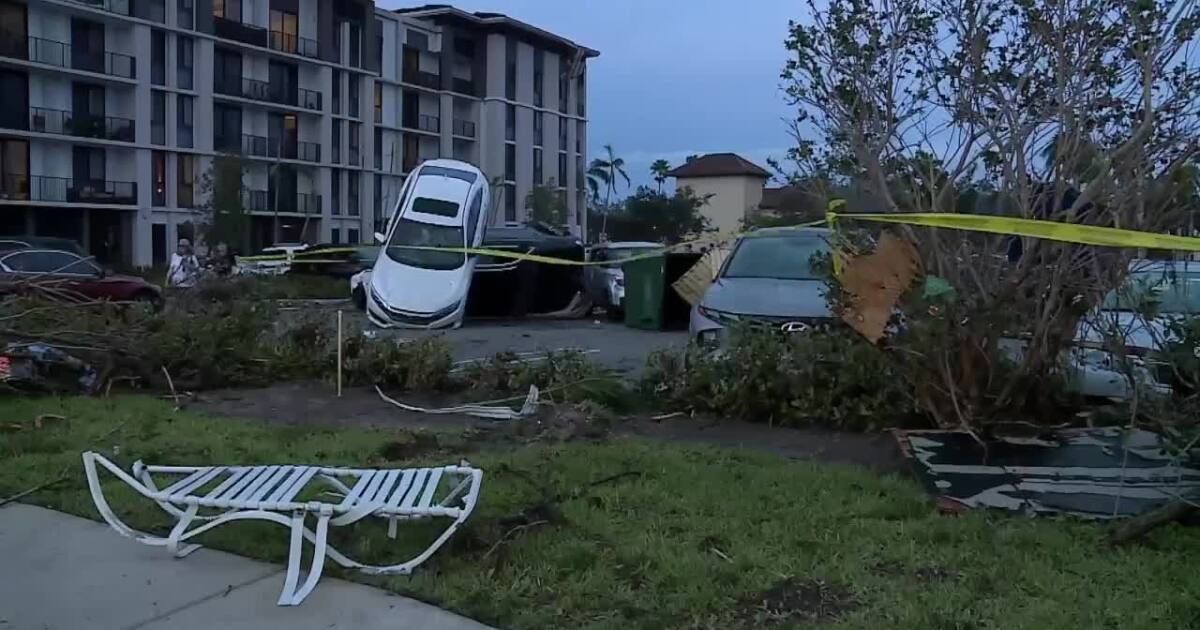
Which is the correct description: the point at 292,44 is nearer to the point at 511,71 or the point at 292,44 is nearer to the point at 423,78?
the point at 423,78

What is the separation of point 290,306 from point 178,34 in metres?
45.7

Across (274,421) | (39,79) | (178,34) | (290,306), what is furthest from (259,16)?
(274,421)

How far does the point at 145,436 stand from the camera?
803cm

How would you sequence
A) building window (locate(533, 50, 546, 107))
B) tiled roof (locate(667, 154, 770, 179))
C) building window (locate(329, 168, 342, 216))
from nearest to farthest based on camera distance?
building window (locate(329, 168, 342, 216))
building window (locate(533, 50, 546, 107))
tiled roof (locate(667, 154, 770, 179))

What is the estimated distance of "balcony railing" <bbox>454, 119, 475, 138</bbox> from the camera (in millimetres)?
71625

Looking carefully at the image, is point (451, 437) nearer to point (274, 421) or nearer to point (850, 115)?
point (274, 421)

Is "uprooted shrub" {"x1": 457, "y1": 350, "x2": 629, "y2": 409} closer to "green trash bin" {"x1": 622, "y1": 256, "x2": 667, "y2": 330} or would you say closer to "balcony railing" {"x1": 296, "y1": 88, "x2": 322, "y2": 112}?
"green trash bin" {"x1": 622, "y1": 256, "x2": 667, "y2": 330}

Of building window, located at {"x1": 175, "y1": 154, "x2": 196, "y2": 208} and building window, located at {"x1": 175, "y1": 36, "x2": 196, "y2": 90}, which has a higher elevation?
building window, located at {"x1": 175, "y1": 36, "x2": 196, "y2": 90}

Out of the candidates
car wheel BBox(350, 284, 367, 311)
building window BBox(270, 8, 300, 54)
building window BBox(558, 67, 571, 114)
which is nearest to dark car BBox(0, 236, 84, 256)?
car wheel BBox(350, 284, 367, 311)

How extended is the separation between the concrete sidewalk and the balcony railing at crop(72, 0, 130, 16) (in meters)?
49.6

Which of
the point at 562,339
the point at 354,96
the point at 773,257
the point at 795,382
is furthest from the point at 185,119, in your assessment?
the point at 795,382

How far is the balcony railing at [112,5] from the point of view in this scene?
1971 inches

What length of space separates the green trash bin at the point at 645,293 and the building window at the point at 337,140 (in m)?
46.2

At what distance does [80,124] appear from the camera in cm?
5038
